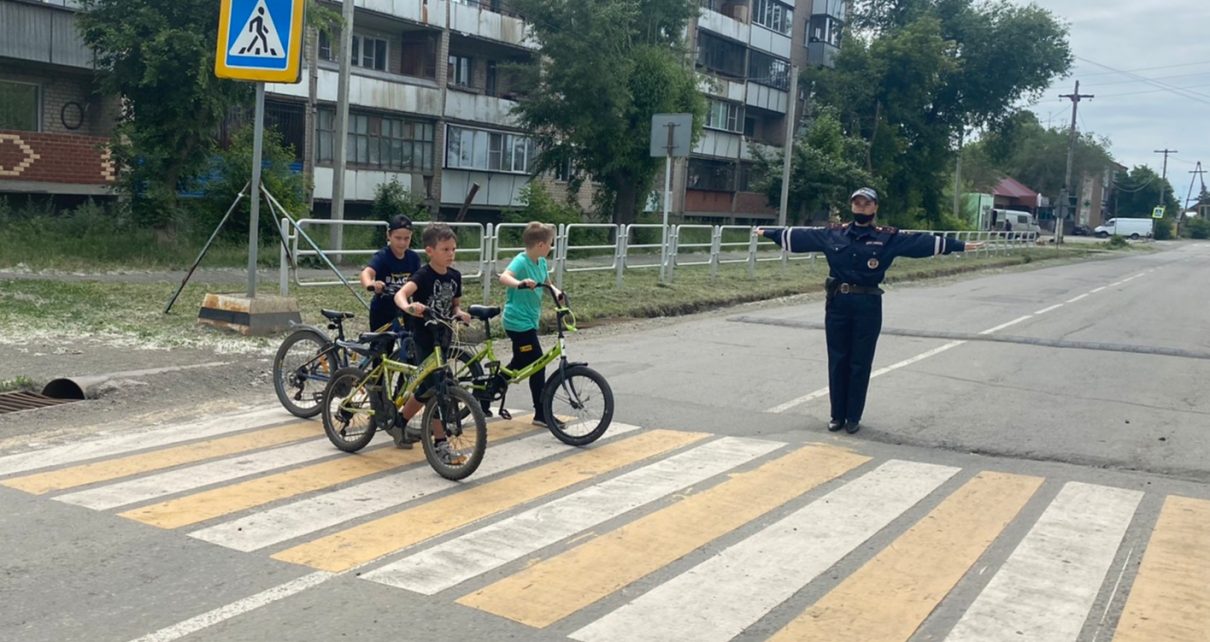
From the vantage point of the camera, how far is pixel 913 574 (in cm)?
528

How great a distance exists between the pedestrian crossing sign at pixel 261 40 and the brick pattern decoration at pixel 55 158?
47.0 ft

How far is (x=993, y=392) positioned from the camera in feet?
34.9

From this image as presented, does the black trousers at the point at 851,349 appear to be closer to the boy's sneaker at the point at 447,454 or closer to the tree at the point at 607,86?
the boy's sneaker at the point at 447,454

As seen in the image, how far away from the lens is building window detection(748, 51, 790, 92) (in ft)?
197

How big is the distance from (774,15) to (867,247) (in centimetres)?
5521

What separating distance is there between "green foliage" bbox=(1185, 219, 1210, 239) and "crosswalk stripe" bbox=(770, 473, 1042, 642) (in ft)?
448

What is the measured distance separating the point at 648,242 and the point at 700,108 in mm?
17331

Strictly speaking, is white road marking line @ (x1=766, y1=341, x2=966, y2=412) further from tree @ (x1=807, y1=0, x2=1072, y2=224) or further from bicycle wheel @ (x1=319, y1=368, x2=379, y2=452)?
tree @ (x1=807, y1=0, x2=1072, y2=224)

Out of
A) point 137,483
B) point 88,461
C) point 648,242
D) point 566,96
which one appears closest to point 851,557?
point 137,483

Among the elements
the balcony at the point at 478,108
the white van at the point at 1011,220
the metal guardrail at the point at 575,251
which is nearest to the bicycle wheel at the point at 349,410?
the metal guardrail at the point at 575,251

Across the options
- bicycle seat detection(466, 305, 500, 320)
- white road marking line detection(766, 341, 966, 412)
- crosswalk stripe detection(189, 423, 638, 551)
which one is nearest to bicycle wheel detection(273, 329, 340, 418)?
bicycle seat detection(466, 305, 500, 320)

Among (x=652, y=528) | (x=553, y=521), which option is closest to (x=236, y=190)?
(x=553, y=521)

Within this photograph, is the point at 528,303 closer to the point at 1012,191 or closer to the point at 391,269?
the point at 391,269

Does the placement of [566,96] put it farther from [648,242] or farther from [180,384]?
[180,384]
